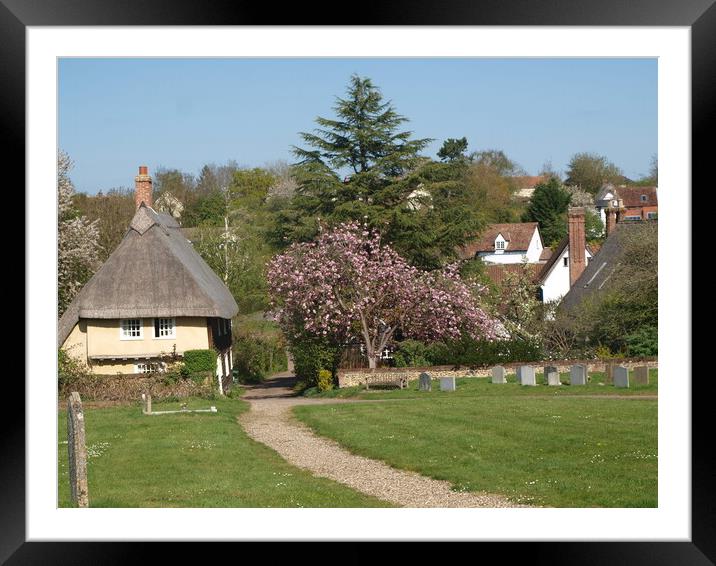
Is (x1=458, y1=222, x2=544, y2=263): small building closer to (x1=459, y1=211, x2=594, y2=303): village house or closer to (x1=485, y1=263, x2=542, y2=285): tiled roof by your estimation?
(x1=459, y1=211, x2=594, y2=303): village house

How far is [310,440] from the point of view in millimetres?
16766

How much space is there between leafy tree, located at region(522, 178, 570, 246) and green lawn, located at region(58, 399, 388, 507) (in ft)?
103

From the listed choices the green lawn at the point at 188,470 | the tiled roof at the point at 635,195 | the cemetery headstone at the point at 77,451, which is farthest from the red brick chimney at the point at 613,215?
the cemetery headstone at the point at 77,451

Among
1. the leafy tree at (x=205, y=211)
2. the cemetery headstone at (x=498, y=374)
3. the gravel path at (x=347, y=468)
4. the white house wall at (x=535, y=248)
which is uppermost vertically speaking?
the leafy tree at (x=205, y=211)

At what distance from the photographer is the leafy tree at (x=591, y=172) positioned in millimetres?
51812

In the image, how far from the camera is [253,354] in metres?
34.9

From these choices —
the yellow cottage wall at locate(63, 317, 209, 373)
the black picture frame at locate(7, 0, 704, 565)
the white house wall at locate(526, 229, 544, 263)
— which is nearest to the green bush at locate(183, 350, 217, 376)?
the yellow cottage wall at locate(63, 317, 209, 373)

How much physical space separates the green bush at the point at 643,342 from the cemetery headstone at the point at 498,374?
3.85 m

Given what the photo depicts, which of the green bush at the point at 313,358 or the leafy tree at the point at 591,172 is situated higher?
the leafy tree at the point at 591,172

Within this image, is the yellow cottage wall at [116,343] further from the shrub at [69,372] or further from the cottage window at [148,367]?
the shrub at [69,372]

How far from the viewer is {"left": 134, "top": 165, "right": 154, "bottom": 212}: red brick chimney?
29219 mm
